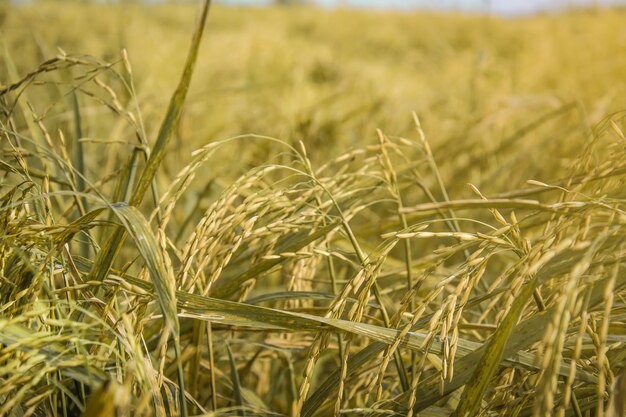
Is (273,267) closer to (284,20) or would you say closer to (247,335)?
(247,335)

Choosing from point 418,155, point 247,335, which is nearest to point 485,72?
point 418,155

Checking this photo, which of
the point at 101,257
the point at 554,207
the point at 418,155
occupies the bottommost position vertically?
the point at 418,155

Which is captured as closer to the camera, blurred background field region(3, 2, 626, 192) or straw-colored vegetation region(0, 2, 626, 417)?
straw-colored vegetation region(0, 2, 626, 417)

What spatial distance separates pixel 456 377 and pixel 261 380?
1.48 ft

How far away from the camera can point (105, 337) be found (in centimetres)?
67

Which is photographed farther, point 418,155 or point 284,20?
point 284,20

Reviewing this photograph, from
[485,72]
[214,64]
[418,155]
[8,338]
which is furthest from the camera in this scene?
[214,64]

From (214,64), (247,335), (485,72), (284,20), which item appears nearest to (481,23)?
(284,20)

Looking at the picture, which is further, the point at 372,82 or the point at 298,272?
the point at 372,82

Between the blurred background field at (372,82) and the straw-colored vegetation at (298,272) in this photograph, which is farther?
the blurred background field at (372,82)

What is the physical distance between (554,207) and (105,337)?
46 centimetres

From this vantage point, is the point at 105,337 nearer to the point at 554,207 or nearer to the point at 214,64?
the point at 554,207

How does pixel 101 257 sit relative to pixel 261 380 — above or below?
above

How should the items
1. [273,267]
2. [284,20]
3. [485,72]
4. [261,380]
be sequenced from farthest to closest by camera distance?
1. [284,20]
2. [485,72]
3. [261,380]
4. [273,267]
